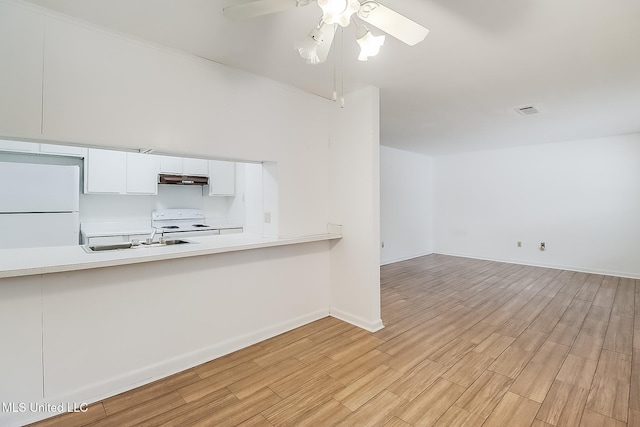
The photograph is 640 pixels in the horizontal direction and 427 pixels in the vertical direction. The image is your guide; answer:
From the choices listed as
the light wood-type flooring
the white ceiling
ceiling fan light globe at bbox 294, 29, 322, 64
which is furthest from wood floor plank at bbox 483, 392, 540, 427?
the white ceiling

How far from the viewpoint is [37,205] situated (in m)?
3.13

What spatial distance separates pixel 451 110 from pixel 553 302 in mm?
2859

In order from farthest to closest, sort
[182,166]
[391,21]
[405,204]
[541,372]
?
[405,204] → [182,166] → [541,372] → [391,21]

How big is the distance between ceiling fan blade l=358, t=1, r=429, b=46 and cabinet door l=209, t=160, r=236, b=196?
386 centimetres

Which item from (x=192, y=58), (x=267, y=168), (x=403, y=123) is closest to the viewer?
(x=192, y=58)

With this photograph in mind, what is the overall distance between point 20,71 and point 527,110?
4784 mm

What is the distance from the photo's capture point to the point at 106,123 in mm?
1935

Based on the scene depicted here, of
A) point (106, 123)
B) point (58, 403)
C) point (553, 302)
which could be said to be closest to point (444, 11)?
point (106, 123)

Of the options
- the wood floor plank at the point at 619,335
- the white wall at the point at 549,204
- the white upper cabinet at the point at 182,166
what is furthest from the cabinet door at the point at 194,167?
the white wall at the point at 549,204

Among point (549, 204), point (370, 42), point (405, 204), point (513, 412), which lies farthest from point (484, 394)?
point (549, 204)

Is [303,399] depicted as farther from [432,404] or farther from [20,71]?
[20,71]

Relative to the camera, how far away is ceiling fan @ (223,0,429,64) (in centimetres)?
128

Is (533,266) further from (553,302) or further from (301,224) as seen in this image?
(301,224)

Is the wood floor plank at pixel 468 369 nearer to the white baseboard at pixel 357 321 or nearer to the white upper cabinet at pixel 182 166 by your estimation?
the white baseboard at pixel 357 321
